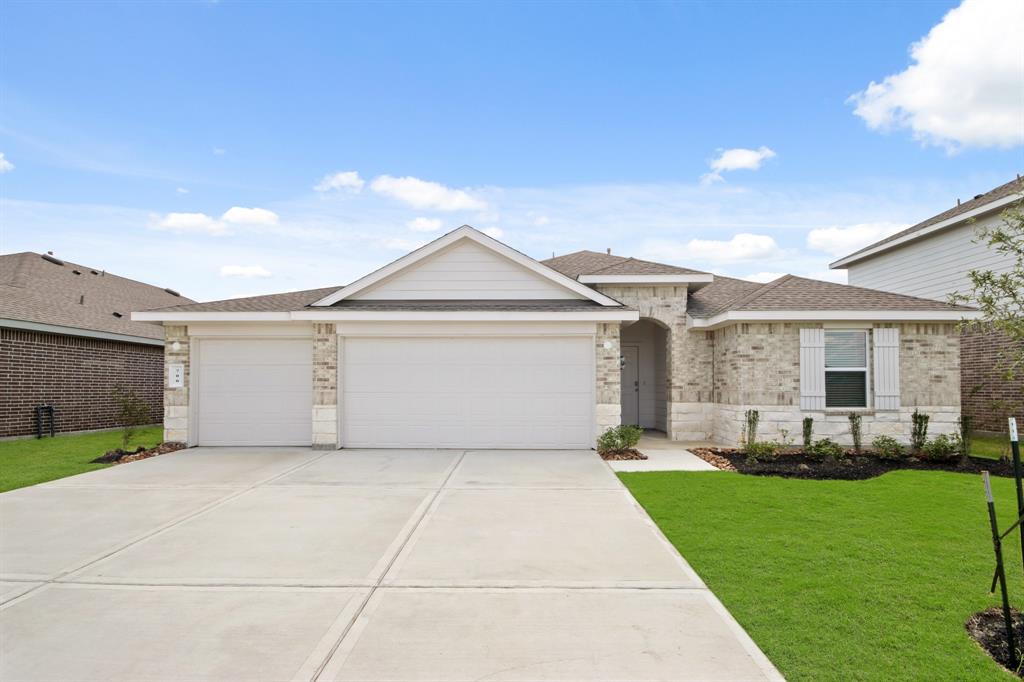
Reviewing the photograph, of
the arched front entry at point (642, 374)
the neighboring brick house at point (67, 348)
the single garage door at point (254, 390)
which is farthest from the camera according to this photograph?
the arched front entry at point (642, 374)

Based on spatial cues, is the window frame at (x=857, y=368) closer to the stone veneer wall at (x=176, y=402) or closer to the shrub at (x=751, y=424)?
the shrub at (x=751, y=424)

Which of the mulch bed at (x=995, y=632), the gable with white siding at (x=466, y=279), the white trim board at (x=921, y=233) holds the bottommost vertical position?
the mulch bed at (x=995, y=632)

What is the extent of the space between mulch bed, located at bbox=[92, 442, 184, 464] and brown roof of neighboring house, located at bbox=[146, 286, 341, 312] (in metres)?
3.04

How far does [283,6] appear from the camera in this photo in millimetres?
12523

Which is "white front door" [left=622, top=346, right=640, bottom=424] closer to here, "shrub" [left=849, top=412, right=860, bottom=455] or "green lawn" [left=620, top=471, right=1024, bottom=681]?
"shrub" [left=849, top=412, right=860, bottom=455]

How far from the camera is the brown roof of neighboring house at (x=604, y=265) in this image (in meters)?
13.6

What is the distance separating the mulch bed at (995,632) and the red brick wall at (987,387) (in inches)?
481

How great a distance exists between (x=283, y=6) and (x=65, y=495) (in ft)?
36.4

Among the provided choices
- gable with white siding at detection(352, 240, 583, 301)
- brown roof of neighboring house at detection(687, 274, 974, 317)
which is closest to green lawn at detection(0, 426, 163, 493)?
gable with white siding at detection(352, 240, 583, 301)

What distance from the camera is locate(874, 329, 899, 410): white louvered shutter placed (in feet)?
38.4

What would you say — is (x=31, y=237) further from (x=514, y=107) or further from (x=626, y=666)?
(x=626, y=666)

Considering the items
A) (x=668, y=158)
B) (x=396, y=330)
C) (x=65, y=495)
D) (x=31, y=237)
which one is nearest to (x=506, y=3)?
(x=668, y=158)

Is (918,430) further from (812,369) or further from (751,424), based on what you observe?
(751,424)

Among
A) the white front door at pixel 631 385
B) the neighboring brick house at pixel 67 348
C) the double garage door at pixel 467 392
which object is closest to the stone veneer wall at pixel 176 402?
the double garage door at pixel 467 392
